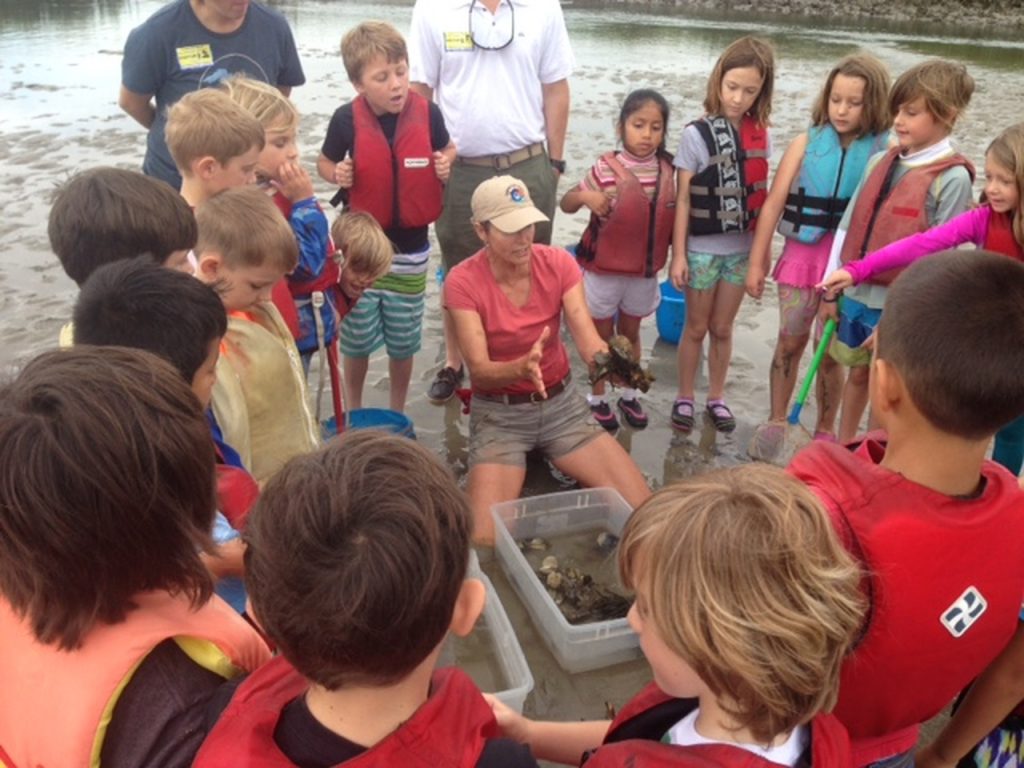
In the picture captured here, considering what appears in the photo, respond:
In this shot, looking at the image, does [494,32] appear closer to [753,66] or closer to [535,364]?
[753,66]

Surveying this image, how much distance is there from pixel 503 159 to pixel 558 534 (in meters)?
2.37

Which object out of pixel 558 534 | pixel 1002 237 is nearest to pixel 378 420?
Answer: pixel 558 534

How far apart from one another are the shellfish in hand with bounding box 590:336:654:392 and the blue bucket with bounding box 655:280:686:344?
1767 millimetres

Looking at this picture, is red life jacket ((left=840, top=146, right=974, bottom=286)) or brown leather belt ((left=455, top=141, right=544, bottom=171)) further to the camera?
brown leather belt ((left=455, top=141, right=544, bottom=171))

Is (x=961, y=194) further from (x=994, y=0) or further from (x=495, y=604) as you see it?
(x=994, y=0)

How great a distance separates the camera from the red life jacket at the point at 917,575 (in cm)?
163

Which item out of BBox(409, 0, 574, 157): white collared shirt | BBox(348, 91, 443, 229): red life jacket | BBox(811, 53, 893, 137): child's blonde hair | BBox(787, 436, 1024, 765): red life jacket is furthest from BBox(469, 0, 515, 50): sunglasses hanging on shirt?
BBox(787, 436, 1024, 765): red life jacket

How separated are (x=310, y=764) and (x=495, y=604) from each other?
1607mm

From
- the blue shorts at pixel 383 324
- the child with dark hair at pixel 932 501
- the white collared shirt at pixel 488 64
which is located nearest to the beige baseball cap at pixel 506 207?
the blue shorts at pixel 383 324

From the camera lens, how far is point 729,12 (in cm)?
2794

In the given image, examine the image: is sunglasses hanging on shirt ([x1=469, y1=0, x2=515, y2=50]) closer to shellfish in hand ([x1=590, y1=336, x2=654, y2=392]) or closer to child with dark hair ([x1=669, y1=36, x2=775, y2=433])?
child with dark hair ([x1=669, y1=36, x2=775, y2=433])

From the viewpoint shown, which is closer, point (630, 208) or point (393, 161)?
point (393, 161)

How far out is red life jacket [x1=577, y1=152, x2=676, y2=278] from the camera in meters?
4.51

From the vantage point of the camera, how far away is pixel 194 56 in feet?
13.5
